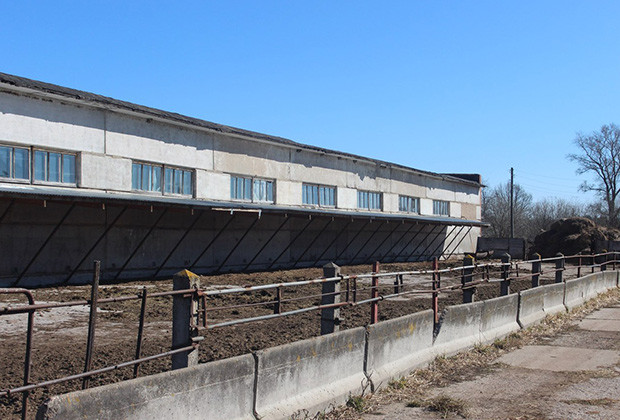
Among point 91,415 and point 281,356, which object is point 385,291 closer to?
point 281,356

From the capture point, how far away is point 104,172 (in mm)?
20281

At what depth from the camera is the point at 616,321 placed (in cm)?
1546

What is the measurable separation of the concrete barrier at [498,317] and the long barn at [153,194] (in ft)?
33.4

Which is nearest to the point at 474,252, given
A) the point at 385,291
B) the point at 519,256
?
the point at 519,256

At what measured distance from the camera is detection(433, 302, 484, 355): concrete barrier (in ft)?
33.6

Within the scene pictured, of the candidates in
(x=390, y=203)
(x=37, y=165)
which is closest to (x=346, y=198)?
(x=390, y=203)

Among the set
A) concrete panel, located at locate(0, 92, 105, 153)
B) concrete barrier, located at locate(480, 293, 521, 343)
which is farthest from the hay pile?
concrete panel, located at locate(0, 92, 105, 153)

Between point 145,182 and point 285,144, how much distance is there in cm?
809

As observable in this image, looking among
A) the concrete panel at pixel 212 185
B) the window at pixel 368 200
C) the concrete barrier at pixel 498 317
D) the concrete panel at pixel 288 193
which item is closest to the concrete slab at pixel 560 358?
the concrete barrier at pixel 498 317

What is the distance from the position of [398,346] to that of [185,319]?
393 cm

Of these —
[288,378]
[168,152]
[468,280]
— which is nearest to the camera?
[288,378]

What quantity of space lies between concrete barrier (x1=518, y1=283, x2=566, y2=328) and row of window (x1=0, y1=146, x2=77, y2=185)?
1337 centimetres

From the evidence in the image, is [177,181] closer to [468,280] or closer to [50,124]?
[50,124]

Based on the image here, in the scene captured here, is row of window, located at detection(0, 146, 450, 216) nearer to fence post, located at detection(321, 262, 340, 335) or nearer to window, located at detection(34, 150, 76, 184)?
window, located at detection(34, 150, 76, 184)
